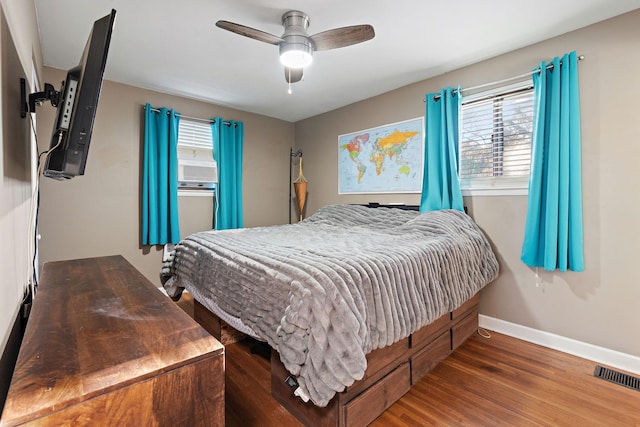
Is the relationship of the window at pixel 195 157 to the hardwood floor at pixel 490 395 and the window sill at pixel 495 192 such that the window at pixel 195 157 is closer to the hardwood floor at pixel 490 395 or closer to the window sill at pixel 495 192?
the hardwood floor at pixel 490 395

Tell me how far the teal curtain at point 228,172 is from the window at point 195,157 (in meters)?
0.08

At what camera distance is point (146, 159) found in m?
3.29

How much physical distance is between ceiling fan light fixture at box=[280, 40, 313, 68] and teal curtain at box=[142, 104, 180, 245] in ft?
6.39

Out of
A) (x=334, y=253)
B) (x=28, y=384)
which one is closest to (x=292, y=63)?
(x=334, y=253)

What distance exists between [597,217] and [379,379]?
6.29ft

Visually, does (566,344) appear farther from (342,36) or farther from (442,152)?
(342,36)

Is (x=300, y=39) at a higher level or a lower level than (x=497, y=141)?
higher

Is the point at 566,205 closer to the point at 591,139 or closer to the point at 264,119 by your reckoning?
the point at 591,139

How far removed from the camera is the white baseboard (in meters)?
2.04

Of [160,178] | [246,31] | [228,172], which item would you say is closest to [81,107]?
[246,31]

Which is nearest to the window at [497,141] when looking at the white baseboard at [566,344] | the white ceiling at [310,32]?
the white ceiling at [310,32]

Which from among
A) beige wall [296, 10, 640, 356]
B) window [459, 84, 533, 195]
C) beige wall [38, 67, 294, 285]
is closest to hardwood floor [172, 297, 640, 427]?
beige wall [296, 10, 640, 356]

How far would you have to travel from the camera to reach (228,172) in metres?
3.90

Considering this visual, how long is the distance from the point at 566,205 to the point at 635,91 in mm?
822
